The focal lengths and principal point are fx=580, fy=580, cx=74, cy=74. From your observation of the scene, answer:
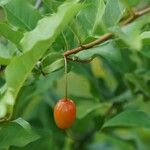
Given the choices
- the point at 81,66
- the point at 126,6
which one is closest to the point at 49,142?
the point at 126,6

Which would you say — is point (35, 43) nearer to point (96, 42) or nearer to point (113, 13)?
point (96, 42)

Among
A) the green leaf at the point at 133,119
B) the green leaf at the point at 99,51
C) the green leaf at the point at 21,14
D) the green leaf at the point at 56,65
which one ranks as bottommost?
the green leaf at the point at 133,119

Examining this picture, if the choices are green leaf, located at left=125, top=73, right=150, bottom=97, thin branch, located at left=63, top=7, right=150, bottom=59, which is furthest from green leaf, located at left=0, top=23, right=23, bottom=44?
green leaf, located at left=125, top=73, right=150, bottom=97

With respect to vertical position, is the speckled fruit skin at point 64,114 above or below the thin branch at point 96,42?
below

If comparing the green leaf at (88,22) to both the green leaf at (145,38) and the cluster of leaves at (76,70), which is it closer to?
the cluster of leaves at (76,70)

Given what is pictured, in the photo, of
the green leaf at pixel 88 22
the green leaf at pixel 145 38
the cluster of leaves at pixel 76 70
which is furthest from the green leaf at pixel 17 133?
the green leaf at pixel 145 38

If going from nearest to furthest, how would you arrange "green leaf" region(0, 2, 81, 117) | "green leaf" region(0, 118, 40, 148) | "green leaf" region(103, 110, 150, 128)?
"green leaf" region(0, 2, 81, 117)
"green leaf" region(0, 118, 40, 148)
"green leaf" region(103, 110, 150, 128)

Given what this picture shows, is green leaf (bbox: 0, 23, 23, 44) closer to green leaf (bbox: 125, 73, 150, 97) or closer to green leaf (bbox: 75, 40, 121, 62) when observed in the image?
green leaf (bbox: 75, 40, 121, 62)

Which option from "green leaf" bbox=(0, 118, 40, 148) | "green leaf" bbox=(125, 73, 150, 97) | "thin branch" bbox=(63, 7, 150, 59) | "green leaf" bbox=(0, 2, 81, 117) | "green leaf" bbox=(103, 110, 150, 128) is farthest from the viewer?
"green leaf" bbox=(125, 73, 150, 97)

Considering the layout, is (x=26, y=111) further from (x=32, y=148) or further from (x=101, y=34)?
(x=101, y=34)
